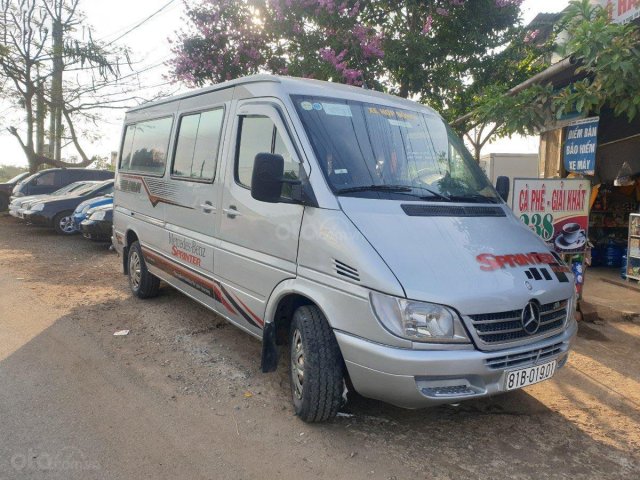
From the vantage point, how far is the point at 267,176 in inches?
138

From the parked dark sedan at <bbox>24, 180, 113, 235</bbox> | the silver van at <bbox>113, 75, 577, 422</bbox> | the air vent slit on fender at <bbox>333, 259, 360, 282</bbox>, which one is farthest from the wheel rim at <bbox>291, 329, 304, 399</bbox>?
the parked dark sedan at <bbox>24, 180, 113, 235</bbox>

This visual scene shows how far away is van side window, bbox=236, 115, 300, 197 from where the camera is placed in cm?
385

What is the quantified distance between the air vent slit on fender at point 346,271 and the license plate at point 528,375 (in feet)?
3.47

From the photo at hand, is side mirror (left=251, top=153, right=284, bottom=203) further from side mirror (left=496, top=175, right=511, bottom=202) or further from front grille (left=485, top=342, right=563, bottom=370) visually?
side mirror (left=496, top=175, right=511, bottom=202)

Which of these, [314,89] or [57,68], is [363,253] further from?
[57,68]

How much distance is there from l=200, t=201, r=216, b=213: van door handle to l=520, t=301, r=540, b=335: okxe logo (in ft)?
8.88

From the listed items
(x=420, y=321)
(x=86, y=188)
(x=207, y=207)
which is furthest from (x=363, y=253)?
(x=86, y=188)

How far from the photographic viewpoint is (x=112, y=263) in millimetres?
9984

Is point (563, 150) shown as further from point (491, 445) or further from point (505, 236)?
point (491, 445)

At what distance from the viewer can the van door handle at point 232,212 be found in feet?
14.3

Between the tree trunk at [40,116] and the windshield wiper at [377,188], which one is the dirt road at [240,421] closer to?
the windshield wiper at [377,188]

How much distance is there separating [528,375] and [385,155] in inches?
69.5

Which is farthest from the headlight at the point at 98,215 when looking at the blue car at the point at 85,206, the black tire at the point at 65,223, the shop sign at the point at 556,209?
the shop sign at the point at 556,209

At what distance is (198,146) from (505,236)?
9.84 feet
